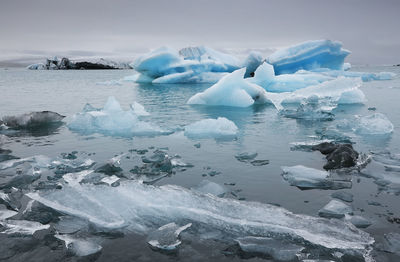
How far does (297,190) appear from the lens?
390cm

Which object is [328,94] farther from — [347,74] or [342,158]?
[347,74]

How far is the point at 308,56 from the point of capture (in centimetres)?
2202

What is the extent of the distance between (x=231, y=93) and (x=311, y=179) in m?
8.68

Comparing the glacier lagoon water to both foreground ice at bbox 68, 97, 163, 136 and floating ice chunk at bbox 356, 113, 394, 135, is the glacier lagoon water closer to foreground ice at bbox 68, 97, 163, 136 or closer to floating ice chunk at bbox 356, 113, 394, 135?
floating ice chunk at bbox 356, 113, 394, 135

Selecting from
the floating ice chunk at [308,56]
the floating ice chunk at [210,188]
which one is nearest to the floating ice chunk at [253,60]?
the floating ice chunk at [308,56]

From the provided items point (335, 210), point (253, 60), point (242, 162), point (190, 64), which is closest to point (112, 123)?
point (242, 162)

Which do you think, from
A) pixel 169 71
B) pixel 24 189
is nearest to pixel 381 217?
pixel 24 189

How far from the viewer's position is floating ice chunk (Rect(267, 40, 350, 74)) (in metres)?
21.6

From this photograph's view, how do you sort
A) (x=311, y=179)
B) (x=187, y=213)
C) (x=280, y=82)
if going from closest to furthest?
(x=187, y=213)
(x=311, y=179)
(x=280, y=82)

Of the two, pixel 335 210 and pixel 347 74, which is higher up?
pixel 347 74

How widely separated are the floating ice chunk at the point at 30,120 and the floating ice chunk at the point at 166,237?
676cm

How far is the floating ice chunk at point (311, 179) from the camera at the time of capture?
4027 millimetres

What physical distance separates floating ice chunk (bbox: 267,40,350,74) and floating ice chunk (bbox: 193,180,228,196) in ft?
64.9

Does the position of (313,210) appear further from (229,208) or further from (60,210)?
(60,210)
